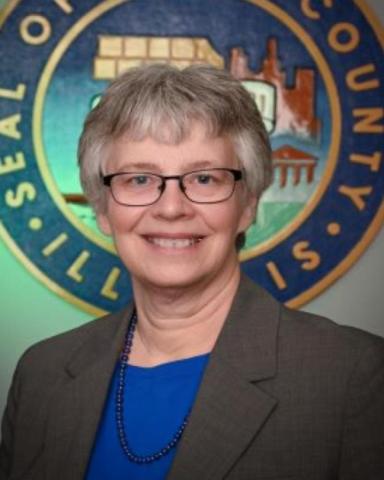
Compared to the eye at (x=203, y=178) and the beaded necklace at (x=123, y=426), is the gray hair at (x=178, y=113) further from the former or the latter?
the beaded necklace at (x=123, y=426)

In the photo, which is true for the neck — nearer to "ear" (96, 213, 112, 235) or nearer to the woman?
the woman

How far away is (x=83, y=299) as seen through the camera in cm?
264

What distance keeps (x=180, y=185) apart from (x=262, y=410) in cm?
41

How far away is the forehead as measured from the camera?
1354 millimetres

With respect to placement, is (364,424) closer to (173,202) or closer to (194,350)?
(194,350)

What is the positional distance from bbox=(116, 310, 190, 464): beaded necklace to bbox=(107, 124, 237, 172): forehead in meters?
0.39

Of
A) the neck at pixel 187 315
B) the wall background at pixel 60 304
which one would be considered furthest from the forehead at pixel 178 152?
the wall background at pixel 60 304

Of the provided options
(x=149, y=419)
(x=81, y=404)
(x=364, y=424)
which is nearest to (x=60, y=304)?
(x=81, y=404)

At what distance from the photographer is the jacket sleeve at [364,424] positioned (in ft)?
3.95

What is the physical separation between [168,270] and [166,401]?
237 mm

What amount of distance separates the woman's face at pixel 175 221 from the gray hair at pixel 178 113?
0.02 meters

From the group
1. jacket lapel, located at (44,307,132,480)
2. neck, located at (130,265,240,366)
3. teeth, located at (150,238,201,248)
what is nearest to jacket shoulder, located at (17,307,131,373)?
jacket lapel, located at (44,307,132,480)

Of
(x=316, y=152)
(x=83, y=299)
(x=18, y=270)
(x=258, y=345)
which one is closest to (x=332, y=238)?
(x=316, y=152)

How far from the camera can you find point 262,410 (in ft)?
4.20
